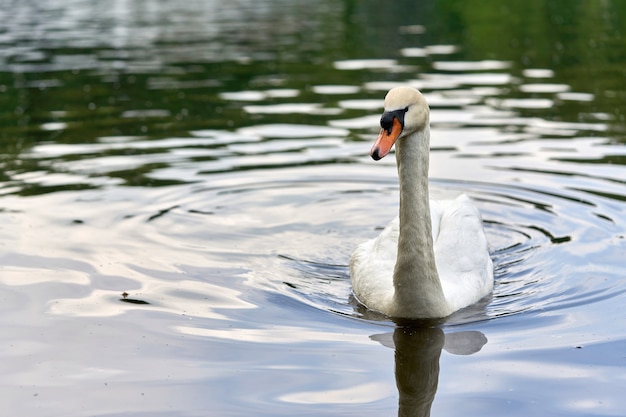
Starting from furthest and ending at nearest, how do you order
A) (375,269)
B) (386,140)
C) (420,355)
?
(375,269), (420,355), (386,140)

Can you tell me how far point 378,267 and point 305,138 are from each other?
771 cm

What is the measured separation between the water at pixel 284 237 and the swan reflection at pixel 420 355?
0.07ft

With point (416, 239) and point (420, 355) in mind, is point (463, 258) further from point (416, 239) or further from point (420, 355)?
point (420, 355)

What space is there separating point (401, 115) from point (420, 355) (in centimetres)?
188

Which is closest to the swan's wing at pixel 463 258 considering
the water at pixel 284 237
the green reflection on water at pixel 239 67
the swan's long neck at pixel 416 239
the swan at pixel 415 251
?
the swan at pixel 415 251

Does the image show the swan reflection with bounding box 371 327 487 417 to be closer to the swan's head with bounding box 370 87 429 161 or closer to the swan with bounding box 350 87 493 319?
the swan with bounding box 350 87 493 319

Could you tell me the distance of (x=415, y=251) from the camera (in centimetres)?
832

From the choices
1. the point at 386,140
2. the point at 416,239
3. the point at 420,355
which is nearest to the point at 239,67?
the point at 416,239

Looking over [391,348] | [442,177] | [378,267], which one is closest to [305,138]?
[442,177]

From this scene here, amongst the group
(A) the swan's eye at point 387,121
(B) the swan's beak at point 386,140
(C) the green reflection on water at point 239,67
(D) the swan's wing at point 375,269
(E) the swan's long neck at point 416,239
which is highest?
(A) the swan's eye at point 387,121

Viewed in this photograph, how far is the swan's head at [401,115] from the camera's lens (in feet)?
25.5

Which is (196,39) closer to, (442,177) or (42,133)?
(42,133)

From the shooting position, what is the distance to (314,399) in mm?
7059

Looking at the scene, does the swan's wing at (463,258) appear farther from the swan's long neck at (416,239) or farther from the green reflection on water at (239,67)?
the green reflection on water at (239,67)
